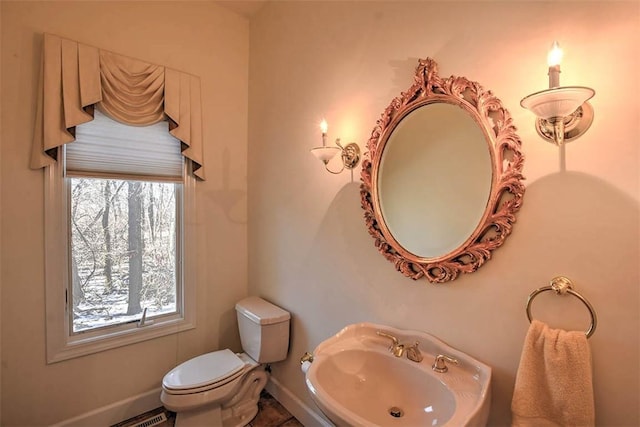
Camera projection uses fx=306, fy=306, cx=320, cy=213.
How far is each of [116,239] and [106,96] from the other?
87cm

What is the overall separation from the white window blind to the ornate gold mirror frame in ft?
4.68

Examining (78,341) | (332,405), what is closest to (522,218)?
(332,405)

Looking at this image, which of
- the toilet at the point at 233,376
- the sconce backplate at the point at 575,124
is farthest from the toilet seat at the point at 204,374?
the sconce backplate at the point at 575,124

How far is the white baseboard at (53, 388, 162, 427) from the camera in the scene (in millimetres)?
1823

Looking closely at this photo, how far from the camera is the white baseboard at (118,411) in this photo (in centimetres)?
182

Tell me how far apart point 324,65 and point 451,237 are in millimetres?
1198

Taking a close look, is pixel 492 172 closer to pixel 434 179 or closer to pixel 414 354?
pixel 434 179

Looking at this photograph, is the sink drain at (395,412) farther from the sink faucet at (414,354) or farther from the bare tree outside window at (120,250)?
the bare tree outside window at (120,250)

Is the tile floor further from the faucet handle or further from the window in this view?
the faucet handle

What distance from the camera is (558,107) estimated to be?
80 cm

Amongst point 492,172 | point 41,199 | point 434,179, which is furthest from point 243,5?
point 492,172

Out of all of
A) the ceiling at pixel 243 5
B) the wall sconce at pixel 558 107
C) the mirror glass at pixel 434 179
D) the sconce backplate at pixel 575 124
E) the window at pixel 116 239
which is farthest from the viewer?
the ceiling at pixel 243 5

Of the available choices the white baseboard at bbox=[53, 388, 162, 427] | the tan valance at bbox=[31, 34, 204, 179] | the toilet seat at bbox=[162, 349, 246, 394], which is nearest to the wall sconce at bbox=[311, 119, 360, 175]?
the tan valance at bbox=[31, 34, 204, 179]

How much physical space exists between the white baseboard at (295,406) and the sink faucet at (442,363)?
3.02 ft
